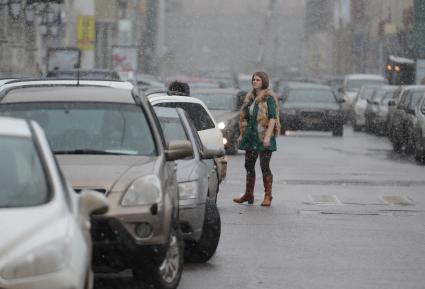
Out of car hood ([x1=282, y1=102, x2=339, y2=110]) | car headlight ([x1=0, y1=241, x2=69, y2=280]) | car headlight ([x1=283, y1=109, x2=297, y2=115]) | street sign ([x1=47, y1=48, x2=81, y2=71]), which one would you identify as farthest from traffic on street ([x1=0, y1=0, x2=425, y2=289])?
street sign ([x1=47, y1=48, x2=81, y2=71])

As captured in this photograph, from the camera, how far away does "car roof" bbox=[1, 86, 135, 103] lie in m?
11.6

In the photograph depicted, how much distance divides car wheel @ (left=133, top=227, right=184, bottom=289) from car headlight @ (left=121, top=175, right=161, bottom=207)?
0.37 metres

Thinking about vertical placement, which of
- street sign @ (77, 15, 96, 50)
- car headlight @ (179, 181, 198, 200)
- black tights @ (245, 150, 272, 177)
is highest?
car headlight @ (179, 181, 198, 200)

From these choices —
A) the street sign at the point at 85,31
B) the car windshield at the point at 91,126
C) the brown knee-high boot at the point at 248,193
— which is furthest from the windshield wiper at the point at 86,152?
the street sign at the point at 85,31

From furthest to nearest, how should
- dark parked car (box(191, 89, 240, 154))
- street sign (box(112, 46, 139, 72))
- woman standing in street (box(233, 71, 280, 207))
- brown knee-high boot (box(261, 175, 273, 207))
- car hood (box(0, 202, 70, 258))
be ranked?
street sign (box(112, 46, 139, 72)) → dark parked car (box(191, 89, 240, 154)) → brown knee-high boot (box(261, 175, 273, 207)) → woman standing in street (box(233, 71, 280, 207)) → car hood (box(0, 202, 70, 258))

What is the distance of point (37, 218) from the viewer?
7730 millimetres

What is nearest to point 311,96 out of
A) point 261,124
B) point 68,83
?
point 261,124

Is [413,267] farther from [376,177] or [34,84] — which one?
[376,177]

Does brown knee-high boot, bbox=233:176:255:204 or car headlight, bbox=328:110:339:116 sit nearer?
brown knee-high boot, bbox=233:176:255:204

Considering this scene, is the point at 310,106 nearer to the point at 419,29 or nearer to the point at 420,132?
the point at 420,132

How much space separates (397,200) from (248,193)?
6.90 ft

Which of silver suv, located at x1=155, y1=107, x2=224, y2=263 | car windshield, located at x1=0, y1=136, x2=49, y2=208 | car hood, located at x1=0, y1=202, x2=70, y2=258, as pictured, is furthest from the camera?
silver suv, located at x1=155, y1=107, x2=224, y2=263

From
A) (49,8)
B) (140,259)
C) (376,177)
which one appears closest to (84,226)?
(140,259)

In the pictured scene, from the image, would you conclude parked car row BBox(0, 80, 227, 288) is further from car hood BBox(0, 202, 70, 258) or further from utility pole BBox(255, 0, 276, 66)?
utility pole BBox(255, 0, 276, 66)
